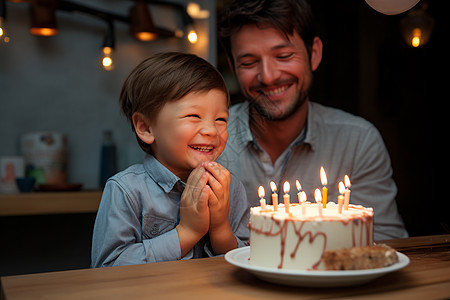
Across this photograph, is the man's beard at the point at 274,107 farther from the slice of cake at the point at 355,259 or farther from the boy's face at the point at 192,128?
the slice of cake at the point at 355,259

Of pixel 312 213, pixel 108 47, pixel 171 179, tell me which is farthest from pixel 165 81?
pixel 108 47

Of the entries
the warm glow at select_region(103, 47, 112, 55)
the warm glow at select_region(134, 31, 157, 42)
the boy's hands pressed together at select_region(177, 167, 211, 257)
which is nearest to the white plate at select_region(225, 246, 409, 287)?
the boy's hands pressed together at select_region(177, 167, 211, 257)

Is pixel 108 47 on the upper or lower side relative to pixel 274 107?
upper

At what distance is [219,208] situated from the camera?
105 centimetres

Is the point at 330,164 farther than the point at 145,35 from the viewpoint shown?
No

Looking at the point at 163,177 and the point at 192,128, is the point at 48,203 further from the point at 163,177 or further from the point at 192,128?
the point at 192,128

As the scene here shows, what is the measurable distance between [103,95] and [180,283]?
6.85 feet

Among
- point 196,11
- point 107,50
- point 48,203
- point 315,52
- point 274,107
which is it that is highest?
point 196,11

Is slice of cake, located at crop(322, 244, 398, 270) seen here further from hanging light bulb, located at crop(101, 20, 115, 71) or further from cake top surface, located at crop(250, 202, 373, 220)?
hanging light bulb, located at crop(101, 20, 115, 71)

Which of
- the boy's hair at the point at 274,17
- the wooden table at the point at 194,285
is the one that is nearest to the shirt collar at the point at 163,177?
the wooden table at the point at 194,285

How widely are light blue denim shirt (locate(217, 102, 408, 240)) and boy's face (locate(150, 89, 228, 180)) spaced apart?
60 centimetres

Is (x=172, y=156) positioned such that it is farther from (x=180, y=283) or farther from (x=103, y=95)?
(x=103, y=95)

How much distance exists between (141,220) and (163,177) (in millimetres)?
116

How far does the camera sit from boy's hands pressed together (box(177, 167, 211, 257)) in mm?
1024
